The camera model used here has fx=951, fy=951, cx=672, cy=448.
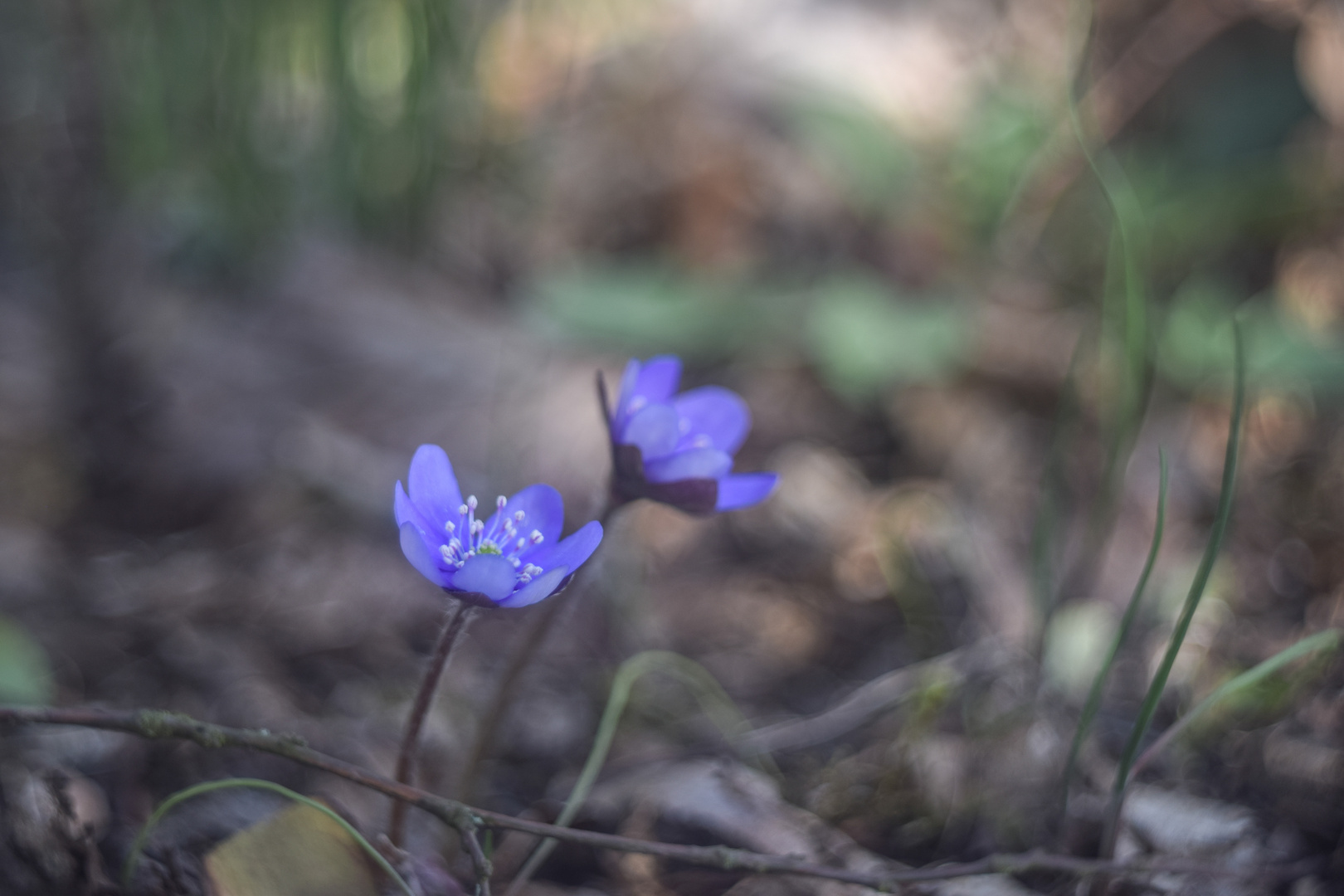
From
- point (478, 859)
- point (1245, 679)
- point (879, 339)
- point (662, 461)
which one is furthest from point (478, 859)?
point (879, 339)

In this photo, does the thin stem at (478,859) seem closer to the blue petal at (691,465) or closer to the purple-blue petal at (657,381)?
the blue petal at (691,465)

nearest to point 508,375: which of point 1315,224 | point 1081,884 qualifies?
point 1081,884

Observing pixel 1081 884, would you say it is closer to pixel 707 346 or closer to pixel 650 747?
pixel 650 747

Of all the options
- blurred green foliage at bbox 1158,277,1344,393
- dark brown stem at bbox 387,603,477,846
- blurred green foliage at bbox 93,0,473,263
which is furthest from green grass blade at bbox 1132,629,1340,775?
blurred green foliage at bbox 93,0,473,263

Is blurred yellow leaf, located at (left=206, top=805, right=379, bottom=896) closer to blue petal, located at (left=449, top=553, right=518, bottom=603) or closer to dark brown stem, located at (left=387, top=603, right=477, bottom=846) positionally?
dark brown stem, located at (left=387, top=603, right=477, bottom=846)

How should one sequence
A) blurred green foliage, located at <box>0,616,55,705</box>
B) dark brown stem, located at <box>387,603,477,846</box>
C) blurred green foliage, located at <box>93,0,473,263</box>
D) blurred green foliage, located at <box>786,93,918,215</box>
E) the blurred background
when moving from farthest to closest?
blurred green foliage, located at <box>786,93,918,215</box>
blurred green foliage, located at <box>93,0,473,263</box>
the blurred background
blurred green foliage, located at <box>0,616,55,705</box>
dark brown stem, located at <box>387,603,477,846</box>
